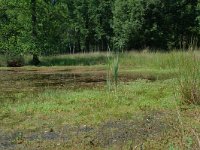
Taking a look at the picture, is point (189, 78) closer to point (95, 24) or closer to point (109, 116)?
point (109, 116)

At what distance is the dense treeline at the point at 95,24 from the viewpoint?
38781 millimetres

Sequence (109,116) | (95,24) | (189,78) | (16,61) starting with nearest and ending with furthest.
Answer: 1. (109,116)
2. (189,78)
3. (16,61)
4. (95,24)

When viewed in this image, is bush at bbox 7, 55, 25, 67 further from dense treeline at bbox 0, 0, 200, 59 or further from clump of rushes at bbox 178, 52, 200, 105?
clump of rushes at bbox 178, 52, 200, 105

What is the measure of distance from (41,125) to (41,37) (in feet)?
95.4

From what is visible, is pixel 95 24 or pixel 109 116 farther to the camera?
pixel 95 24

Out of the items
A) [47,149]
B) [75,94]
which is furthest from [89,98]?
[47,149]

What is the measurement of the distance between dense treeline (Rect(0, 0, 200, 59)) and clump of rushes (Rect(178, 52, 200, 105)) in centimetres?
359

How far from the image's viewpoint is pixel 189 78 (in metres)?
11.7

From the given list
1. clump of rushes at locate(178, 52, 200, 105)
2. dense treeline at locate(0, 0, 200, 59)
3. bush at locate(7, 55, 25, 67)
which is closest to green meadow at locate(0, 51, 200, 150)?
clump of rushes at locate(178, 52, 200, 105)

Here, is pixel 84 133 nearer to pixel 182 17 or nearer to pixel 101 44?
pixel 182 17

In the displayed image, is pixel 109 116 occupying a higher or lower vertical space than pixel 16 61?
higher

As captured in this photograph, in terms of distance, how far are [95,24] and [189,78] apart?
60388 mm

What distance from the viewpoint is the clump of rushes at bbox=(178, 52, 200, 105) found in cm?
1148

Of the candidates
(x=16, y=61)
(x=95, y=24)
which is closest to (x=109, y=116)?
(x=16, y=61)
